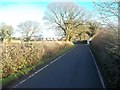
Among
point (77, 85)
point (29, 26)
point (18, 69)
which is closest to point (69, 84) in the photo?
point (77, 85)

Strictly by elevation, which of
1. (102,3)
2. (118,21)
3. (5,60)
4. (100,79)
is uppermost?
(102,3)

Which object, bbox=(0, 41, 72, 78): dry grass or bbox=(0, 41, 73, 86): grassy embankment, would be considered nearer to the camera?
bbox=(0, 41, 73, 86): grassy embankment

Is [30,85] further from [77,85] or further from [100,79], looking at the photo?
[100,79]

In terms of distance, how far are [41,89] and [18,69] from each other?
6.06 meters

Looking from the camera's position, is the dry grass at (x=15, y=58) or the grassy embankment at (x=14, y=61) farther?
the dry grass at (x=15, y=58)

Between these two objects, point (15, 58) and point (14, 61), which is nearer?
point (14, 61)

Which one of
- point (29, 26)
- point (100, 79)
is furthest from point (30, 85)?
point (29, 26)

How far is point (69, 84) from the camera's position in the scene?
1246cm

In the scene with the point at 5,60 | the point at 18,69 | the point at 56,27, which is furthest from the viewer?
the point at 56,27

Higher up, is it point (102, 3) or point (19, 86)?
point (102, 3)

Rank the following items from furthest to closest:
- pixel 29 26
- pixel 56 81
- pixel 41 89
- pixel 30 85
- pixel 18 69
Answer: pixel 29 26 < pixel 18 69 < pixel 56 81 < pixel 30 85 < pixel 41 89

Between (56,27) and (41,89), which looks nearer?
(41,89)

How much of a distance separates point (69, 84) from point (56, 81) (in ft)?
3.62

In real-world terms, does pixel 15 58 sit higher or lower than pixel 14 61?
higher
